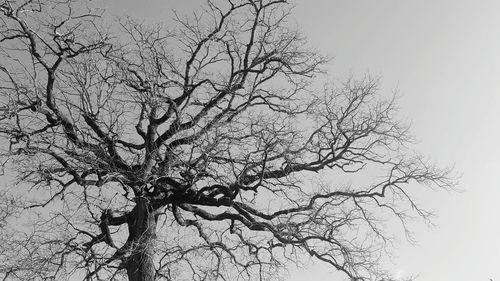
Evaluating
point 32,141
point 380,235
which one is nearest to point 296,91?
point 380,235

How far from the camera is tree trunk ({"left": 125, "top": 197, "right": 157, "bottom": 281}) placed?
10.9m

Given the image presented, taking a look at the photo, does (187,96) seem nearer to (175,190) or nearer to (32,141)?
(175,190)

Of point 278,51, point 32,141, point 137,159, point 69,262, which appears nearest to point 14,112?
point 32,141

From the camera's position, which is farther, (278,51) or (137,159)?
(278,51)

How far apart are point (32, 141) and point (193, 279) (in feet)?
15.6

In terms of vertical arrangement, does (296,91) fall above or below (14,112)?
above

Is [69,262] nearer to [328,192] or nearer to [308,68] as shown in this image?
[328,192]

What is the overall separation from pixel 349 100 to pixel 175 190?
180 inches

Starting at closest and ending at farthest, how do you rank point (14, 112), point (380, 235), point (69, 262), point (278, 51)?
point (14, 112) → point (69, 262) → point (380, 235) → point (278, 51)

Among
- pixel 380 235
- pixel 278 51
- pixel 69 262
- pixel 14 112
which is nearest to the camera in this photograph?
pixel 14 112

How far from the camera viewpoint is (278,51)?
13.2 meters

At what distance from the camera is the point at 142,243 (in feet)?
35.8

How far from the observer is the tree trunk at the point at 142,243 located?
10.9 meters

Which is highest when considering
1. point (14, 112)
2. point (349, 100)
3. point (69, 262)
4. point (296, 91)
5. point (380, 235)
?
point (296, 91)
